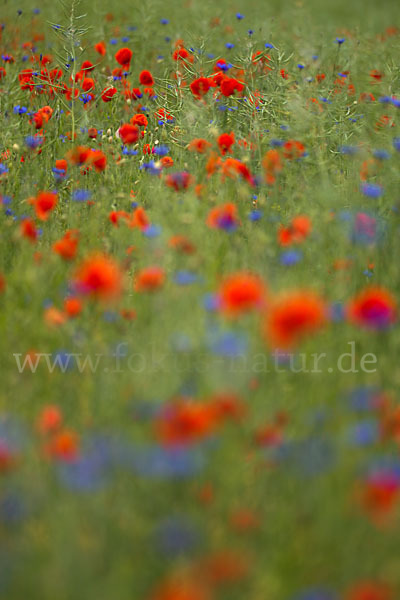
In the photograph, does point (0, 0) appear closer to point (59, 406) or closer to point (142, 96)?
point (142, 96)

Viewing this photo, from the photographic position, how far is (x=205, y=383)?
1.64m

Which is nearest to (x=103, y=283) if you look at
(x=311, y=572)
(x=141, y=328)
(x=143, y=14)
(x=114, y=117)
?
(x=141, y=328)

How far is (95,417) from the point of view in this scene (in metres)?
1.70

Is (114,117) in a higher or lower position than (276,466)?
higher

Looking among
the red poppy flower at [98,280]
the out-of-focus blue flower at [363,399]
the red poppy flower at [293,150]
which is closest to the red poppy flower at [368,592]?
the out-of-focus blue flower at [363,399]

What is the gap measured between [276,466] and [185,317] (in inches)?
20.8

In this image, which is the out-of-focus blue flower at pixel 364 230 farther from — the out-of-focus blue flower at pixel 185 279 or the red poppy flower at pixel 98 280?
the red poppy flower at pixel 98 280

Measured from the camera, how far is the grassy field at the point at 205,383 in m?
1.34

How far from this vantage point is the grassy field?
134 centimetres

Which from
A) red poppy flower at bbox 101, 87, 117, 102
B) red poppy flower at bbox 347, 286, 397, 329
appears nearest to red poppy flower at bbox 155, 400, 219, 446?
red poppy flower at bbox 347, 286, 397, 329

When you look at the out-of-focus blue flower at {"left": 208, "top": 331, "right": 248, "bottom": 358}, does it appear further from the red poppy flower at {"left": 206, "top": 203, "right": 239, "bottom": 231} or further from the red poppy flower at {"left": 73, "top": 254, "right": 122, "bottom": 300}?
the red poppy flower at {"left": 206, "top": 203, "right": 239, "bottom": 231}

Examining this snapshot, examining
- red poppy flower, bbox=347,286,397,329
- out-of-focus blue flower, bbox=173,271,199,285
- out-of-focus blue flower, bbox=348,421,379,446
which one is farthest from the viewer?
out-of-focus blue flower, bbox=173,271,199,285

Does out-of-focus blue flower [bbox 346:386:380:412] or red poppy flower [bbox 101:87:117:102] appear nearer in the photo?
out-of-focus blue flower [bbox 346:386:380:412]

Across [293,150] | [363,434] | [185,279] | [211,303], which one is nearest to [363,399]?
[363,434]
